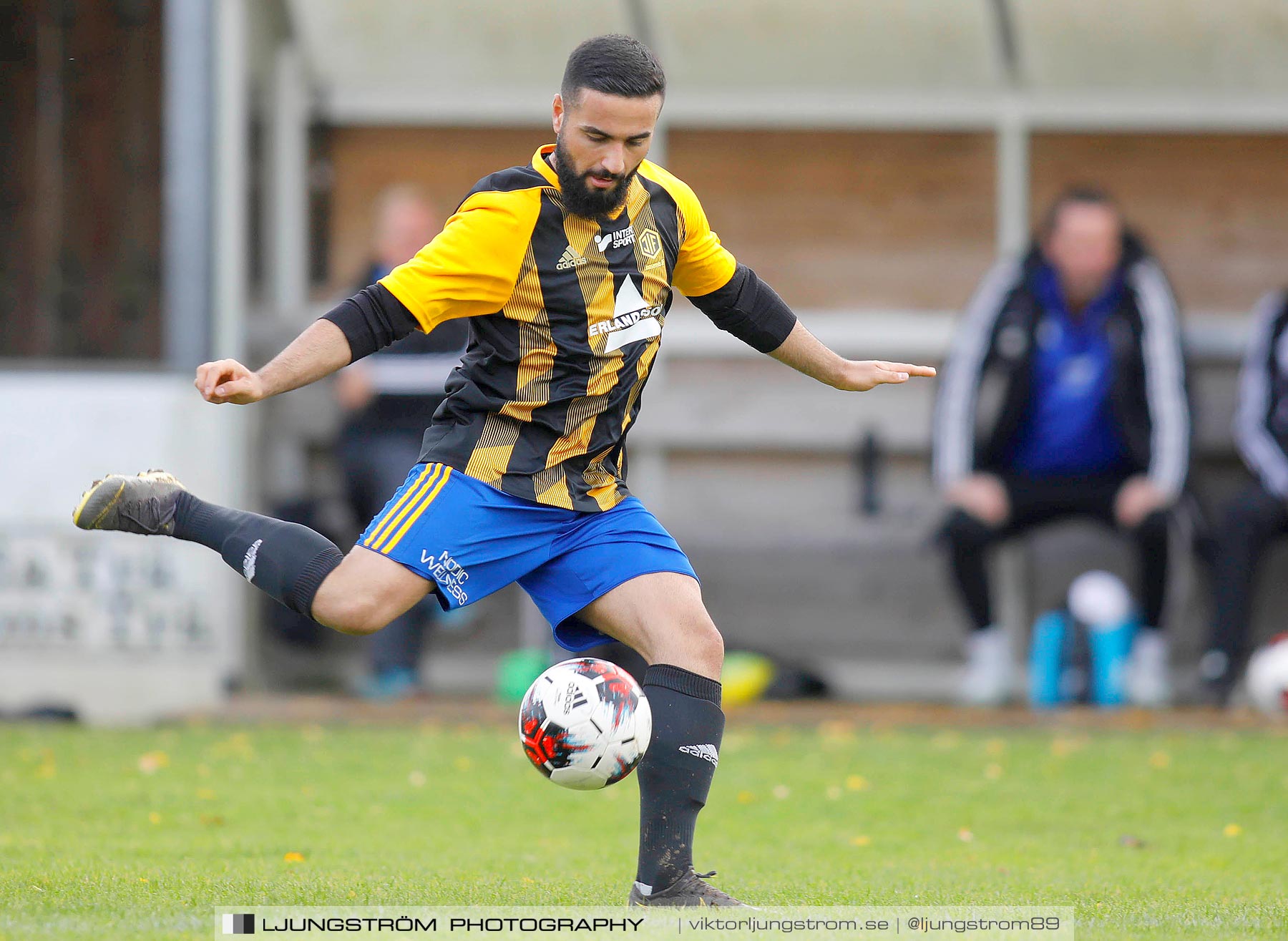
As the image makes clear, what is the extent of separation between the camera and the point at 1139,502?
A: 8781mm

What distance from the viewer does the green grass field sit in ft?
14.7

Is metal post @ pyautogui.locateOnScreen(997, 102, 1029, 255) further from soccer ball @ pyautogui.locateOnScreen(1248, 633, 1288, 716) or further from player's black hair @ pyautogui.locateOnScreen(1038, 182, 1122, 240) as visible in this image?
soccer ball @ pyautogui.locateOnScreen(1248, 633, 1288, 716)

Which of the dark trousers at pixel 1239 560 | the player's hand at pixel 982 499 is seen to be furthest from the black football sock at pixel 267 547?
the dark trousers at pixel 1239 560

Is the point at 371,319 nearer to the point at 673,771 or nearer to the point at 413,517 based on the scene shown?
the point at 413,517

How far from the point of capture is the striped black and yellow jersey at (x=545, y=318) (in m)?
4.38

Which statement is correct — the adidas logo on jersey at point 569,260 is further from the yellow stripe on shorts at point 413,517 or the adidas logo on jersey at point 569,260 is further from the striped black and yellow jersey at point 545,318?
the yellow stripe on shorts at point 413,517

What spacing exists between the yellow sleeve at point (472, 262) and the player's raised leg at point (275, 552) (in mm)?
638

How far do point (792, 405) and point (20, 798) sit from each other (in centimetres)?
499

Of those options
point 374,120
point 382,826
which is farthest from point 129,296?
point 382,826

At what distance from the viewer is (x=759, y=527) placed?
1012 centimetres

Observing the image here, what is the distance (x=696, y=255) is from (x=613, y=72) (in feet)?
2.12

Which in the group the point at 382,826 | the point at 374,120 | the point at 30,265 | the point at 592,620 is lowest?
the point at 382,826

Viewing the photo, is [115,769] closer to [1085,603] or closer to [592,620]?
[592,620]

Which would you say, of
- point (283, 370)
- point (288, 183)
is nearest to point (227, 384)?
point (283, 370)
